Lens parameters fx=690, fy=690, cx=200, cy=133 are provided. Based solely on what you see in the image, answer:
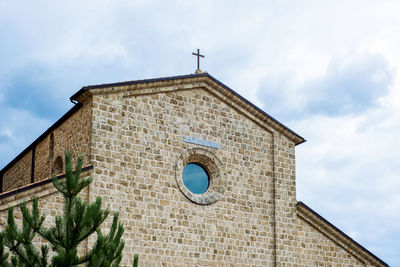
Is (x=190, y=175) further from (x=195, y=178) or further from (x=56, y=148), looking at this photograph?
(x=56, y=148)

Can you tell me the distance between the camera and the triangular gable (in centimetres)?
2070

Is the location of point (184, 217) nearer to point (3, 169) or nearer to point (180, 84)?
point (180, 84)

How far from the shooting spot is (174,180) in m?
21.1

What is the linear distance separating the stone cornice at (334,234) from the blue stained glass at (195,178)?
3.44 m

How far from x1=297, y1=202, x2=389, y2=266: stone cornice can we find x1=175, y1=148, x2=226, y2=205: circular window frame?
3102mm

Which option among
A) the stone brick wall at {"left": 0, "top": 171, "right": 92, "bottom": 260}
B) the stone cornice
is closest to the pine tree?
the stone brick wall at {"left": 0, "top": 171, "right": 92, "bottom": 260}

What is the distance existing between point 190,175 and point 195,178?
0.74 ft

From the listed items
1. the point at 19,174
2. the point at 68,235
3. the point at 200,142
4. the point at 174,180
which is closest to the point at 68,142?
the point at 174,180

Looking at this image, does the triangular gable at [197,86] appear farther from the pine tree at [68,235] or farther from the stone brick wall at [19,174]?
the pine tree at [68,235]

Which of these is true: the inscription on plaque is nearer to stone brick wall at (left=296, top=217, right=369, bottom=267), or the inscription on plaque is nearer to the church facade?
the church facade

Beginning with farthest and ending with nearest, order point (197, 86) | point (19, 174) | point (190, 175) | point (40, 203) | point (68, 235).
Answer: point (19, 174)
point (197, 86)
point (190, 175)
point (40, 203)
point (68, 235)

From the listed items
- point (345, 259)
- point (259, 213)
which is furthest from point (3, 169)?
point (345, 259)

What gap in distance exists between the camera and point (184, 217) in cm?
2100

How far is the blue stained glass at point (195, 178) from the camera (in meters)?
21.8
